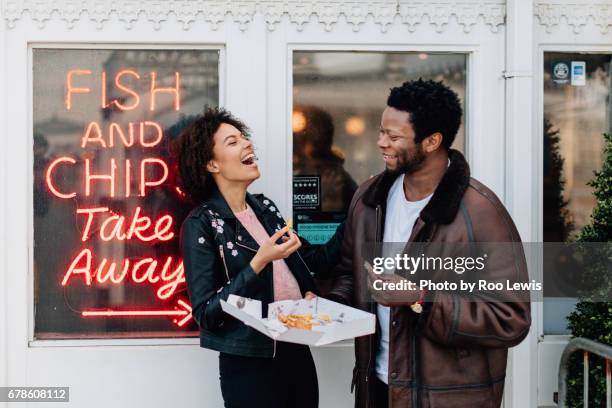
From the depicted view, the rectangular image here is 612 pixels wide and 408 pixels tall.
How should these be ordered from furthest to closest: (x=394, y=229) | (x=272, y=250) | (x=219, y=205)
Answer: (x=219, y=205) → (x=394, y=229) → (x=272, y=250)

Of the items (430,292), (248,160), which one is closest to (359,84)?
(248,160)

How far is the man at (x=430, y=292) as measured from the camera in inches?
103

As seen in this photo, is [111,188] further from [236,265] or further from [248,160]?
[236,265]

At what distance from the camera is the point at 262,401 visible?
2.90 metres

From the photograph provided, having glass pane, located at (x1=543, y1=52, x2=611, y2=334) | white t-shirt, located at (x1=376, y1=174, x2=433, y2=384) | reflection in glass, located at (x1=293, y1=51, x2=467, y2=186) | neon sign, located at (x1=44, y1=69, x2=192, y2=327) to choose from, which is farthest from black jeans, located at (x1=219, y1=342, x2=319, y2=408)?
glass pane, located at (x1=543, y1=52, x2=611, y2=334)

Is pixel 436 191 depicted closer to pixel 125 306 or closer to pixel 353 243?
pixel 353 243

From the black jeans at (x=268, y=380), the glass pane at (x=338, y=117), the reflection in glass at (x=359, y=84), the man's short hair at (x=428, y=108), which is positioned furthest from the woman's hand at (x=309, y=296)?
the reflection in glass at (x=359, y=84)

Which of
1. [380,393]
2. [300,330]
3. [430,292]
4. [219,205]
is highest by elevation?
[219,205]

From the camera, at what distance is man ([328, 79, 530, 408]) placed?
2.61 metres

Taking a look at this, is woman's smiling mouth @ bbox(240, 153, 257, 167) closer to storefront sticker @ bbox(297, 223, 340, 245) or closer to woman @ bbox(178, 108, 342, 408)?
woman @ bbox(178, 108, 342, 408)

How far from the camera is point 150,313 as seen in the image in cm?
390

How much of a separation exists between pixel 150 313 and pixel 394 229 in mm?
1774

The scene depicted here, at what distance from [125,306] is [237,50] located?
1.70 metres

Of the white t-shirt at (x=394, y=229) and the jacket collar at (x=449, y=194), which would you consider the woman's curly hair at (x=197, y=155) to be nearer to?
the white t-shirt at (x=394, y=229)
